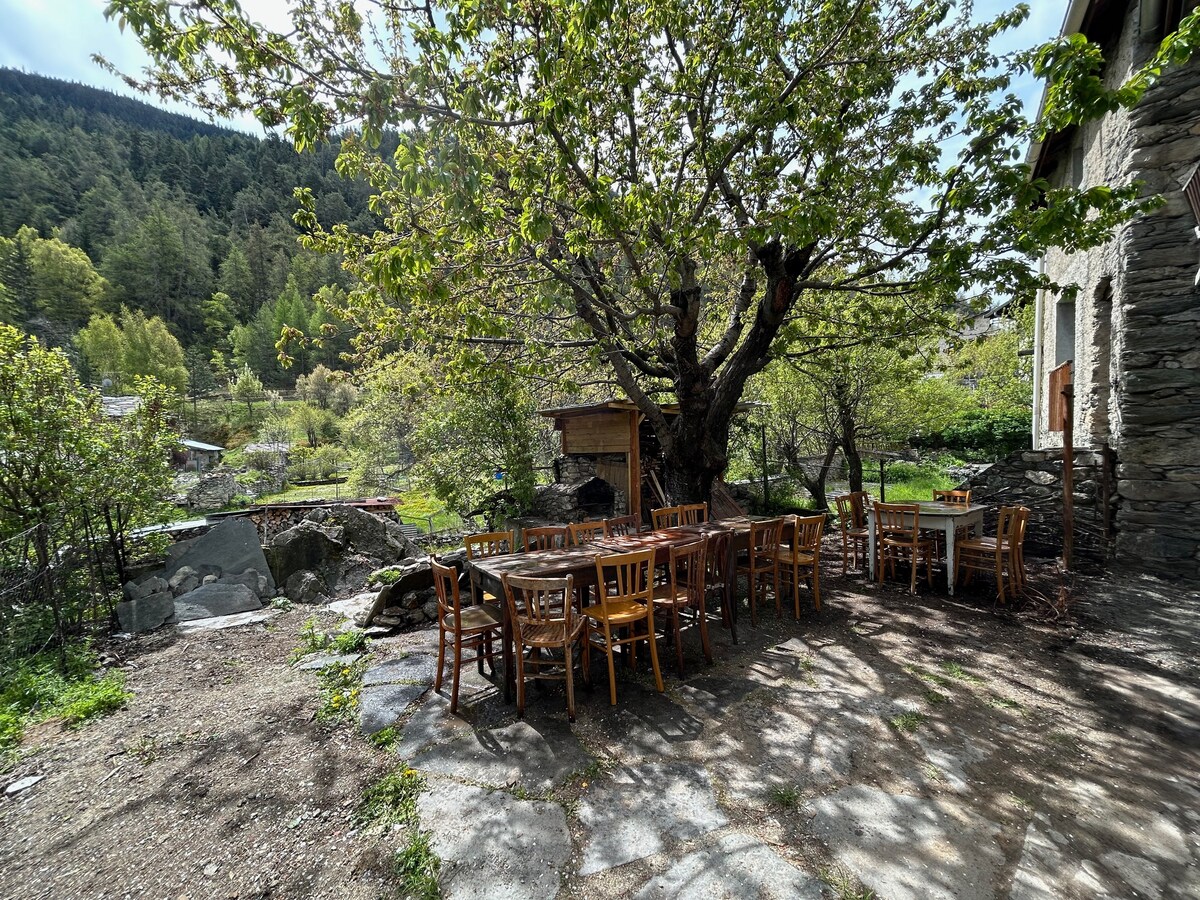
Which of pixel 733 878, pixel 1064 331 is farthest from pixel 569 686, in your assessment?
pixel 1064 331

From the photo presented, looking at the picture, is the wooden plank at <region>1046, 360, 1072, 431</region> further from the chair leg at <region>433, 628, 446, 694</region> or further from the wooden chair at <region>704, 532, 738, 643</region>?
the chair leg at <region>433, 628, 446, 694</region>

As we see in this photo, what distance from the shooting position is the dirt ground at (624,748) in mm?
2168

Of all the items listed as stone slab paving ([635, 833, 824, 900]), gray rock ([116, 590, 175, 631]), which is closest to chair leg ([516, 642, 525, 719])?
stone slab paving ([635, 833, 824, 900])

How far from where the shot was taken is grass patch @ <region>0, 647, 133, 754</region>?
11.3ft

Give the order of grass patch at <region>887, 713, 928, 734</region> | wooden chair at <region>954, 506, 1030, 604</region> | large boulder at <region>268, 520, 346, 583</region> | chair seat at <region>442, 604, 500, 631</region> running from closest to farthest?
grass patch at <region>887, 713, 928, 734</region>
chair seat at <region>442, 604, 500, 631</region>
wooden chair at <region>954, 506, 1030, 604</region>
large boulder at <region>268, 520, 346, 583</region>

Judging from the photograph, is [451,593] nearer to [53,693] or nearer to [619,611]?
[619,611]

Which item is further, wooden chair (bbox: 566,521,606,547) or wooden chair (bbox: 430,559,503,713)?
wooden chair (bbox: 566,521,606,547)

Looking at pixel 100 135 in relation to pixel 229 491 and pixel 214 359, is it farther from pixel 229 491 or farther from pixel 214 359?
pixel 229 491

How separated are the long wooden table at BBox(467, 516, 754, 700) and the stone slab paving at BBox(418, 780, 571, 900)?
3.71 feet

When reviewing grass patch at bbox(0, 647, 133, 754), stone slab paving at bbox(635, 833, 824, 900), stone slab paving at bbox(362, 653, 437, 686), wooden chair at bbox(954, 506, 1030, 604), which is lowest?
stone slab paving at bbox(362, 653, 437, 686)

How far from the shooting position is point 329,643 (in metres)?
4.82

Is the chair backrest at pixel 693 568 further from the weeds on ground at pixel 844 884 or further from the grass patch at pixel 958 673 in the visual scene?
the weeds on ground at pixel 844 884

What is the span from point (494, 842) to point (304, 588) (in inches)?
221

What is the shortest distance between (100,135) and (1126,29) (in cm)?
13283
